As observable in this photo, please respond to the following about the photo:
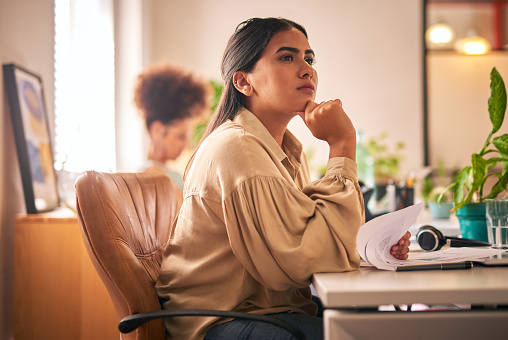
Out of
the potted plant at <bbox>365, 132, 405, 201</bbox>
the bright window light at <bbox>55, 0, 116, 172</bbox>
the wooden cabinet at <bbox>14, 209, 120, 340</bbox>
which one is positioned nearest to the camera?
the wooden cabinet at <bbox>14, 209, 120, 340</bbox>

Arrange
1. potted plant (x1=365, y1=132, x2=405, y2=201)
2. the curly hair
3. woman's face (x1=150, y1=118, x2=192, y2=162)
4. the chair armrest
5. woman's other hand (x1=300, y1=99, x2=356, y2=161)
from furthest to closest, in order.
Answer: potted plant (x1=365, y1=132, x2=405, y2=201) → the curly hair → woman's face (x1=150, y1=118, x2=192, y2=162) → woman's other hand (x1=300, y1=99, x2=356, y2=161) → the chair armrest

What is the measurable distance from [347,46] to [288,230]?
14.1 feet

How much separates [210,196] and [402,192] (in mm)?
1635

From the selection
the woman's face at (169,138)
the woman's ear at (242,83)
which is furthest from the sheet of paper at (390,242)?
the woman's face at (169,138)

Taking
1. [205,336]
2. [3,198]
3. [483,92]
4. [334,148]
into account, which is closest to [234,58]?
[334,148]

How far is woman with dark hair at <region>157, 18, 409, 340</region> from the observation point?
1074 mm

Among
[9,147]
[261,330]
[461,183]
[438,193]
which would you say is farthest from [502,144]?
[9,147]

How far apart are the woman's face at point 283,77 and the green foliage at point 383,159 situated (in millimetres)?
2928

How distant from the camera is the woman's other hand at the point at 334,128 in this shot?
1232 mm

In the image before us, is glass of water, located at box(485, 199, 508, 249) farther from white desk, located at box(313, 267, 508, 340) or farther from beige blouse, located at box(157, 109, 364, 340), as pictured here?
white desk, located at box(313, 267, 508, 340)

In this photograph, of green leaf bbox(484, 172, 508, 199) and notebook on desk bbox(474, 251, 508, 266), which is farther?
green leaf bbox(484, 172, 508, 199)

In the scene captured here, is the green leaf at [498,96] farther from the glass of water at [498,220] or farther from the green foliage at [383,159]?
the green foliage at [383,159]

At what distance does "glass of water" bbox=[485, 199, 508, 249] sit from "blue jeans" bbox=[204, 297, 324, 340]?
1.85 ft

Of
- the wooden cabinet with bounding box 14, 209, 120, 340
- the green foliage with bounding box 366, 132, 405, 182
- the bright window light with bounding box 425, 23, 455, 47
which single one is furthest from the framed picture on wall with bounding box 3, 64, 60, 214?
the bright window light with bounding box 425, 23, 455, 47
